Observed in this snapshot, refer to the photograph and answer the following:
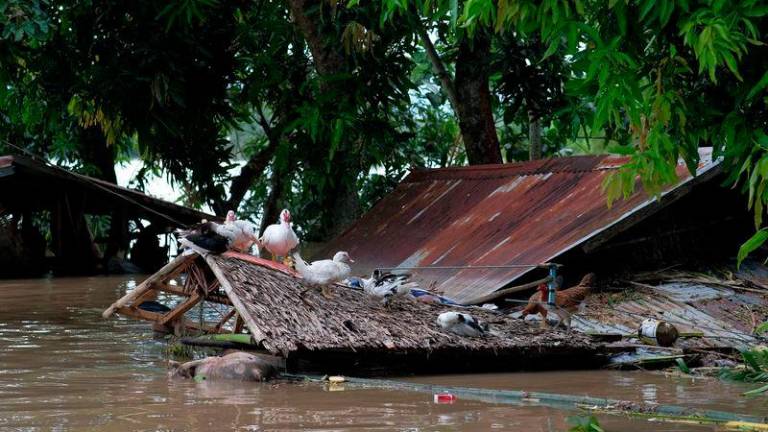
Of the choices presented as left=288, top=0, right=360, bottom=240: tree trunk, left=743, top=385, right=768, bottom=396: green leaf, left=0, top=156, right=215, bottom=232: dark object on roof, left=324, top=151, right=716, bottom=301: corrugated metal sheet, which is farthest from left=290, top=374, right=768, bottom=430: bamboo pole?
left=0, top=156, right=215, bottom=232: dark object on roof

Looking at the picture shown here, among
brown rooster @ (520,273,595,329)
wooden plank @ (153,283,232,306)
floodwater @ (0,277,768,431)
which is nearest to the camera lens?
floodwater @ (0,277,768,431)

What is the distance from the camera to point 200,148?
1827 cm

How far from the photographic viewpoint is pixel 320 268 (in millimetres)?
9461

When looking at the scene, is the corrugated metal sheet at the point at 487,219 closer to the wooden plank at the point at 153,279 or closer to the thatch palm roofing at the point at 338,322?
the thatch palm roofing at the point at 338,322

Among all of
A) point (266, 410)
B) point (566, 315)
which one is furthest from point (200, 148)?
point (266, 410)

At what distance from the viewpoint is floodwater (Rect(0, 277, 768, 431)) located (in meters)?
7.03

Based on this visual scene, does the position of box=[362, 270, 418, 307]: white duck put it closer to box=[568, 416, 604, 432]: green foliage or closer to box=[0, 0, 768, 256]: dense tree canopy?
box=[0, 0, 768, 256]: dense tree canopy

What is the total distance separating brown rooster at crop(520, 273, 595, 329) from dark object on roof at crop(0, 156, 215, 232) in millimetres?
9825

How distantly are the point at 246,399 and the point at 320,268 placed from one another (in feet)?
5.61

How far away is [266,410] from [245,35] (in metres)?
9.61

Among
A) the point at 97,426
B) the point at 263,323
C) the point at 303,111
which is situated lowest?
the point at 97,426

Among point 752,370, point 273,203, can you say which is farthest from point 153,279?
point 273,203

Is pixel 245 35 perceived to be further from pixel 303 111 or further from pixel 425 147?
pixel 425 147

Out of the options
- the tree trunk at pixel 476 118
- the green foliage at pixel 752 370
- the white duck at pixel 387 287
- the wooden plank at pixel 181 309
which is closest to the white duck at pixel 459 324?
the white duck at pixel 387 287
